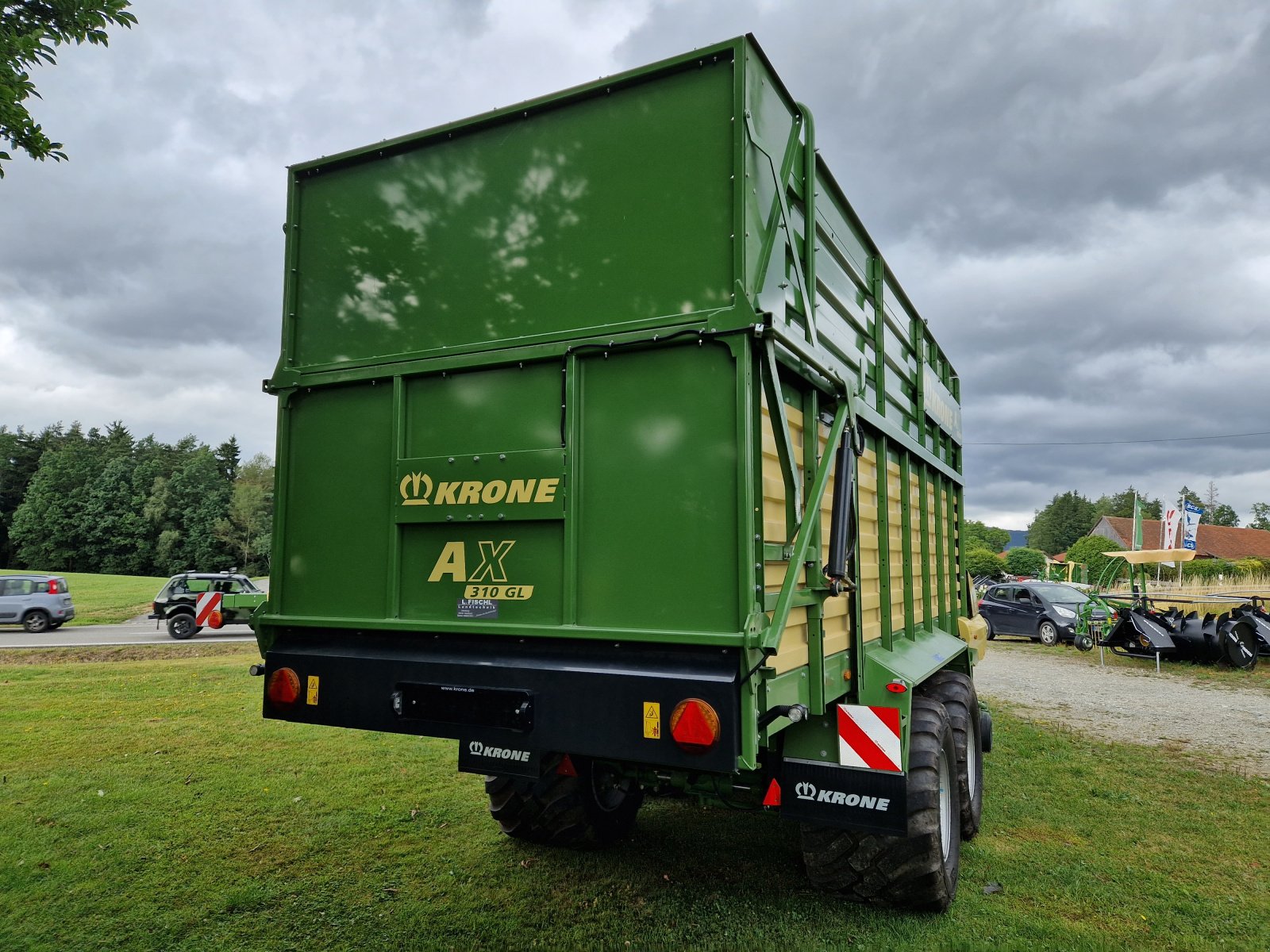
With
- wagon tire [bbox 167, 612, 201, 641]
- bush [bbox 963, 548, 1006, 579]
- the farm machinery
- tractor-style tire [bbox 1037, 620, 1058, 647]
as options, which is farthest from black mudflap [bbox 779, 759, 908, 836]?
bush [bbox 963, 548, 1006, 579]

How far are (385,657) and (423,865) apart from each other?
1.86 m

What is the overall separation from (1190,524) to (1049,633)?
4.82 metres

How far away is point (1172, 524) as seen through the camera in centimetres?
1938

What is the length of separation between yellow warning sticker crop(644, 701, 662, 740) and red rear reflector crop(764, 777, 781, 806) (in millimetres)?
998

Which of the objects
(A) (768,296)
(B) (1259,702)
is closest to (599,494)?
(A) (768,296)

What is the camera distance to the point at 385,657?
316 centimetres

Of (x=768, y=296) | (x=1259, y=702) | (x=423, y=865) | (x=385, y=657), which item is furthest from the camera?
(x=1259, y=702)

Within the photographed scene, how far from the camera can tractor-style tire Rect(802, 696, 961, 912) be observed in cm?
345

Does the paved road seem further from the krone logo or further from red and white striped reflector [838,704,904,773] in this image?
red and white striped reflector [838,704,904,773]

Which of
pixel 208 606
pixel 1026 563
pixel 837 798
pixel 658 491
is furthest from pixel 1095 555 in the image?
pixel 658 491

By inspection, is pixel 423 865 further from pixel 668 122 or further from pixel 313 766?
pixel 668 122

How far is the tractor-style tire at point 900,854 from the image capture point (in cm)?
345

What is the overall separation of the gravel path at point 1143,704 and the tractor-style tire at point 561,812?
6101 mm

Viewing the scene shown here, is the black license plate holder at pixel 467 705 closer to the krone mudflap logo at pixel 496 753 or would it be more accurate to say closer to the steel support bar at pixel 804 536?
the krone mudflap logo at pixel 496 753
